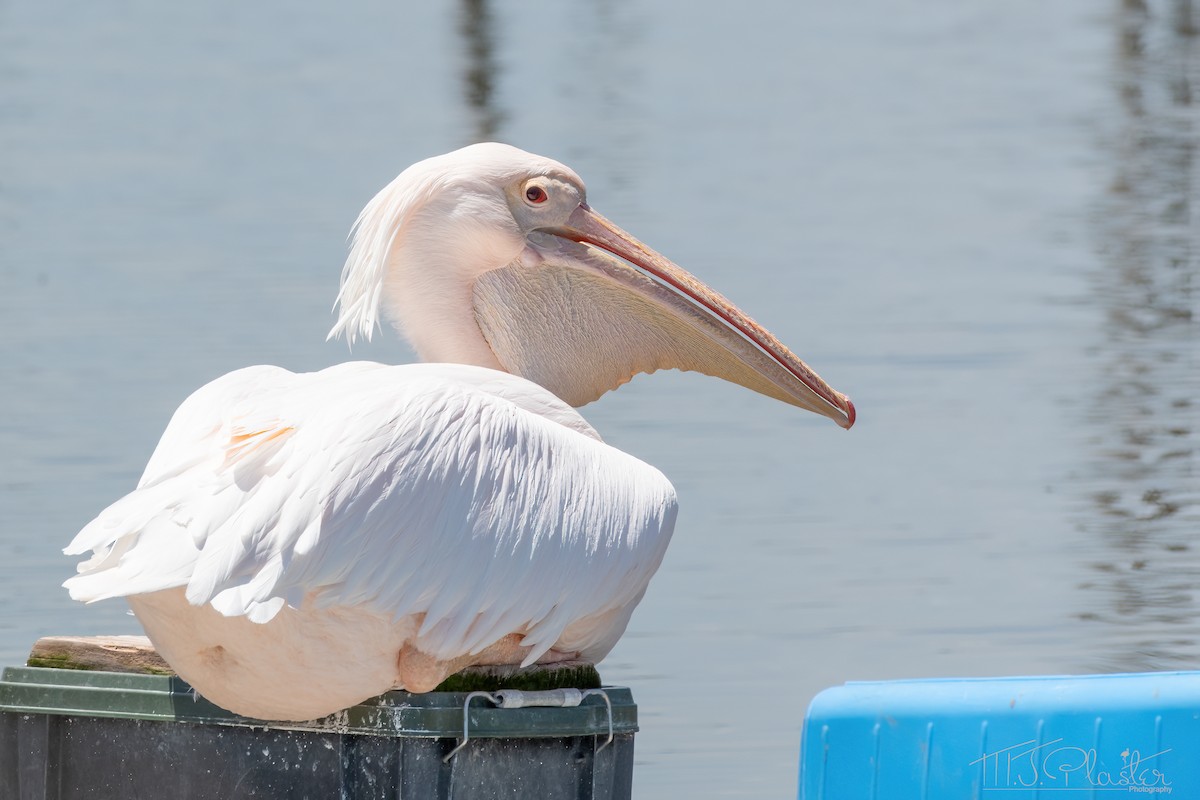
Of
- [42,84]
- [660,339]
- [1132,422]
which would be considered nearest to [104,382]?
[1132,422]

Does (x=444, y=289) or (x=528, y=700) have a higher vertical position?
(x=444, y=289)

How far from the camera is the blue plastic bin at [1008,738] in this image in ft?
11.3

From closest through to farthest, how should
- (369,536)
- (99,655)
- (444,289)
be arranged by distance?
(369,536), (99,655), (444,289)

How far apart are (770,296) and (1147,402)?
5.70 ft

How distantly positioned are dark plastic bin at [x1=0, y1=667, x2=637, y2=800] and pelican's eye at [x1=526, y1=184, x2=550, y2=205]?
993mm

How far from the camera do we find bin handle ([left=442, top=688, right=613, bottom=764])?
3055 millimetres

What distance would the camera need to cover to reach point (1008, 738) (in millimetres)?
3457

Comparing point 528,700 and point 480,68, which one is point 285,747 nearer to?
point 528,700

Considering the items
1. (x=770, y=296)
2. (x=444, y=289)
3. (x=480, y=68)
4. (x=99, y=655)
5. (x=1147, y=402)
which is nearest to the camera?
(x=99, y=655)

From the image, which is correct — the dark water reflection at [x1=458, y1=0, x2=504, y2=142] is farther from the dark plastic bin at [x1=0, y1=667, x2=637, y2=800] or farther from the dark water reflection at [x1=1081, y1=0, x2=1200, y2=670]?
the dark plastic bin at [x1=0, y1=667, x2=637, y2=800]

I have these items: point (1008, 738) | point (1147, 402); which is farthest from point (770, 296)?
point (1008, 738)

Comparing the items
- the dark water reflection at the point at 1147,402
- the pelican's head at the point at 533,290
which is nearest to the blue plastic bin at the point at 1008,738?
the pelican's head at the point at 533,290

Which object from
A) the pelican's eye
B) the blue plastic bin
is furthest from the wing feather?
the pelican's eye

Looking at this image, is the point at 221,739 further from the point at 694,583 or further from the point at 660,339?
the point at 694,583
